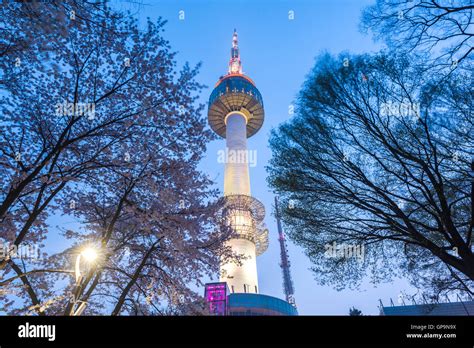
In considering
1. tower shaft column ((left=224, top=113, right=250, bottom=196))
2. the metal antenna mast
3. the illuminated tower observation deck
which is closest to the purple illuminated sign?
the illuminated tower observation deck

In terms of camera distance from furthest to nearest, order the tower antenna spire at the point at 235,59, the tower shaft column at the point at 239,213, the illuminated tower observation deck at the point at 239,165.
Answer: the tower antenna spire at the point at 235,59 < the illuminated tower observation deck at the point at 239,165 < the tower shaft column at the point at 239,213

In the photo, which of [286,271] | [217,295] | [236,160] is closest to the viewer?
[217,295]

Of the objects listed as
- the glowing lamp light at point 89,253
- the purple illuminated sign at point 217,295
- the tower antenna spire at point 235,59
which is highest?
the tower antenna spire at point 235,59

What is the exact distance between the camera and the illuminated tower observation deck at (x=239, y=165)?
114 feet

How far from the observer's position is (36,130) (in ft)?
24.9

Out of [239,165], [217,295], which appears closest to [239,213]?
[239,165]

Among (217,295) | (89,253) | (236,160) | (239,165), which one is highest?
(236,160)

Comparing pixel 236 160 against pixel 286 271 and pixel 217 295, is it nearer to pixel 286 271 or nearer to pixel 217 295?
pixel 217 295

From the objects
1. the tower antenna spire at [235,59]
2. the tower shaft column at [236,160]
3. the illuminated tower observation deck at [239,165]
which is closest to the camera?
the illuminated tower observation deck at [239,165]

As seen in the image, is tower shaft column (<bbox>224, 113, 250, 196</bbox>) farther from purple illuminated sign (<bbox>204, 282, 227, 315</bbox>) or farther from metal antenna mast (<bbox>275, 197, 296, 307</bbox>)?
metal antenna mast (<bbox>275, 197, 296, 307</bbox>)

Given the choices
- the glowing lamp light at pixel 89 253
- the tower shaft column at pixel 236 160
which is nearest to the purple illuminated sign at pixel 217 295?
the tower shaft column at pixel 236 160

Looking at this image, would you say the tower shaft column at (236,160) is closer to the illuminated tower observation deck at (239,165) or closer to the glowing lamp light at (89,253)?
the illuminated tower observation deck at (239,165)

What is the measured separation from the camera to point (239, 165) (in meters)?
43.2
